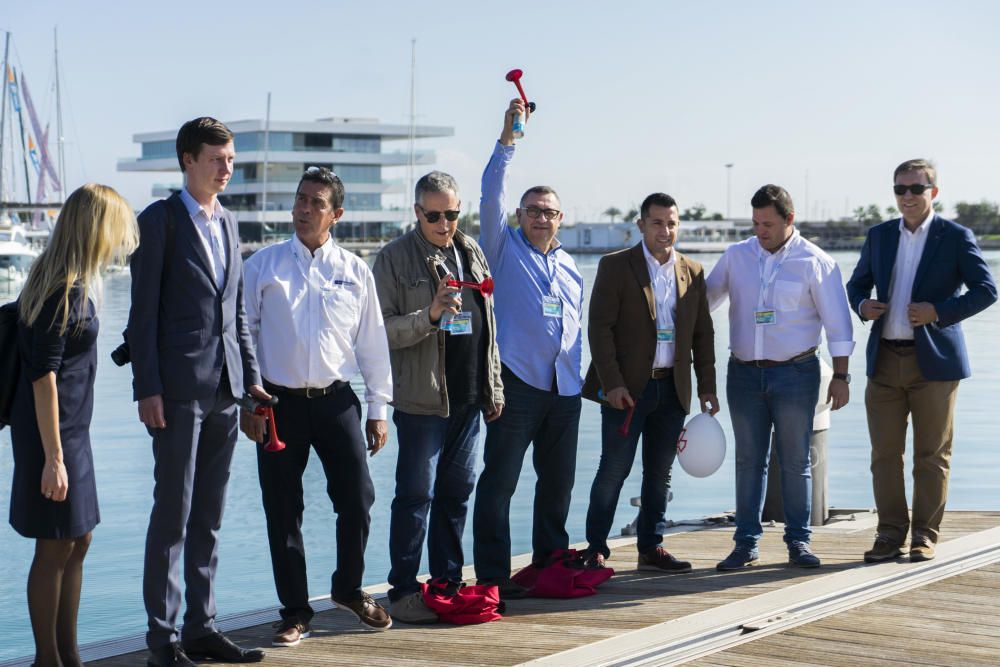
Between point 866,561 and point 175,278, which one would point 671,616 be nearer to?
point 866,561

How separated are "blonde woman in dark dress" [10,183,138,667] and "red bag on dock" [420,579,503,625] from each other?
57.6 inches

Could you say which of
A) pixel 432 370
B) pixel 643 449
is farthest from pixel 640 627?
pixel 432 370

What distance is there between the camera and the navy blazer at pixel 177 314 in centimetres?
396

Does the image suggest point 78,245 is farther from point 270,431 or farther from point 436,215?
point 436,215

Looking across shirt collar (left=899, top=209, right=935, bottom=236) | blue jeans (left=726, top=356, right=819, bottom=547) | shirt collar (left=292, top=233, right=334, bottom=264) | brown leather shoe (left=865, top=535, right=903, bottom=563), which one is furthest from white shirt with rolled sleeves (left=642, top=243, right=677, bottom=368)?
shirt collar (left=292, top=233, right=334, bottom=264)

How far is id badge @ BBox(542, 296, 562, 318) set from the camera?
17.2ft

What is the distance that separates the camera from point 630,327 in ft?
18.2

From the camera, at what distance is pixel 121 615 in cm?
870

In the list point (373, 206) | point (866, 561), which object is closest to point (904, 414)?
point (866, 561)

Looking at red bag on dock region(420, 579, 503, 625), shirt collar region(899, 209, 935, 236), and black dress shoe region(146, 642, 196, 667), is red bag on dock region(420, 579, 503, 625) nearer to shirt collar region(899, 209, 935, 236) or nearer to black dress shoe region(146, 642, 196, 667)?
black dress shoe region(146, 642, 196, 667)

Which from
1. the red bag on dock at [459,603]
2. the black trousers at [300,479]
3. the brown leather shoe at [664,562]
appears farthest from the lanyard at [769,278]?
the black trousers at [300,479]

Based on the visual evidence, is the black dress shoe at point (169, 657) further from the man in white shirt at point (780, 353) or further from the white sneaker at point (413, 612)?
the man in white shirt at point (780, 353)

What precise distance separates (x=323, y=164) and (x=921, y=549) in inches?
3632

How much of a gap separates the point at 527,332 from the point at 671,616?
130 centimetres
